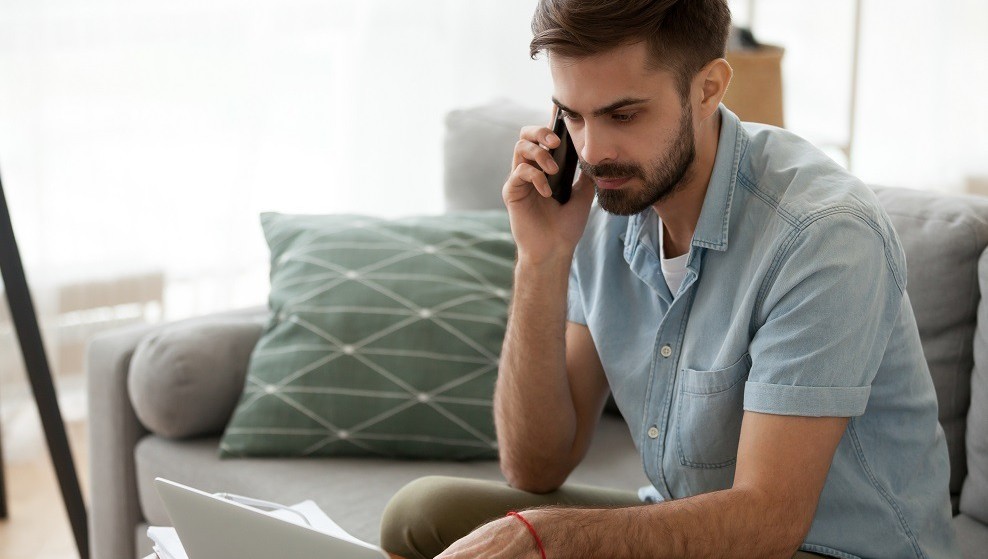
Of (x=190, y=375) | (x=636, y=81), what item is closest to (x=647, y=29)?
(x=636, y=81)

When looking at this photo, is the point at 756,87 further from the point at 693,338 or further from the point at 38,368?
the point at 38,368

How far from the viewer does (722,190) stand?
130 centimetres

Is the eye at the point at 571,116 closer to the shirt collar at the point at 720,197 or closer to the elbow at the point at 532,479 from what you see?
the shirt collar at the point at 720,197

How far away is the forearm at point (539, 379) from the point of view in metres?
1.49

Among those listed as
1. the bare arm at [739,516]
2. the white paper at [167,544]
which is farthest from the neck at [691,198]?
the white paper at [167,544]

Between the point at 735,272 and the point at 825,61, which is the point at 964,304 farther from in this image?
the point at 825,61

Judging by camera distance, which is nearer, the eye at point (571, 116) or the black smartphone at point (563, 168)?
the eye at point (571, 116)

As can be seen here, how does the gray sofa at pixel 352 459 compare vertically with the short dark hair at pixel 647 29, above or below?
below

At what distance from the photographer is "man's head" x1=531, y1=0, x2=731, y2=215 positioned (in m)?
1.24

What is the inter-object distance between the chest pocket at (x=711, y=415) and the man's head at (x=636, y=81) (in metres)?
0.22

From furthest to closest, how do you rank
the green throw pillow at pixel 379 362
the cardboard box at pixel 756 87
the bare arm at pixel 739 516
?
the cardboard box at pixel 756 87 → the green throw pillow at pixel 379 362 → the bare arm at pixel 739 516

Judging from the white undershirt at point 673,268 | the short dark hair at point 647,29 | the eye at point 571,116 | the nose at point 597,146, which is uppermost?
the short dark hair at point 647,29

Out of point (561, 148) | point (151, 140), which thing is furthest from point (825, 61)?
point (561, 148)

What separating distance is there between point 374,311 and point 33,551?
115 centimetres
